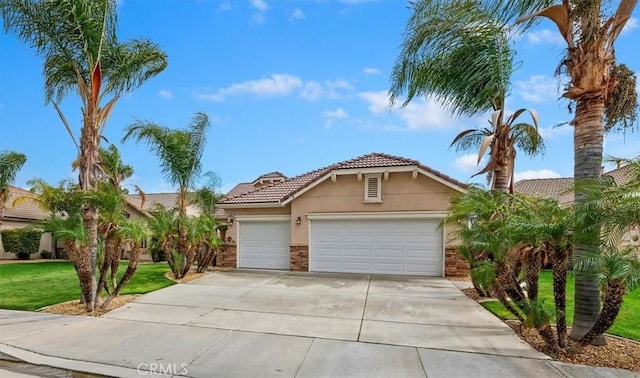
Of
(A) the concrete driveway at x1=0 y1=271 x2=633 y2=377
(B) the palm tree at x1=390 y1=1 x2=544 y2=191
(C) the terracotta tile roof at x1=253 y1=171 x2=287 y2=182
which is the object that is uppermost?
(B) the palm tree at x1=390 y1=1 x2=544 y2=191

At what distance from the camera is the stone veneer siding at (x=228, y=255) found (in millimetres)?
15070

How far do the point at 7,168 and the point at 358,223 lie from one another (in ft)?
66.3

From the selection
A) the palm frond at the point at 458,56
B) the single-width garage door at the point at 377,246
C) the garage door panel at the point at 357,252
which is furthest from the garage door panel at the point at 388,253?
the palm frond at the point at 458,56

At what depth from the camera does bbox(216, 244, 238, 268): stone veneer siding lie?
593 inches

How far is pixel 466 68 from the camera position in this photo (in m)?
7.89

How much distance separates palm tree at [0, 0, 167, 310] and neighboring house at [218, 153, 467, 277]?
7.52m

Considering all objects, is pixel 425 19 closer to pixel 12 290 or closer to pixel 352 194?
pixel 352 194

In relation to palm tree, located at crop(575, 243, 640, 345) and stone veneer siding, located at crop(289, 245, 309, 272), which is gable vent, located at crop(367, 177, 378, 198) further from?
palm tree, located at crop(575, 243, 640, 345)

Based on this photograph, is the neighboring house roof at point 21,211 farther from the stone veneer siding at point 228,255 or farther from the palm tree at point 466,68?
the palm tree at point 466,68

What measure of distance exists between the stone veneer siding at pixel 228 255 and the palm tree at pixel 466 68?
10.2 metres

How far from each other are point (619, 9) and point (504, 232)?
3918mm

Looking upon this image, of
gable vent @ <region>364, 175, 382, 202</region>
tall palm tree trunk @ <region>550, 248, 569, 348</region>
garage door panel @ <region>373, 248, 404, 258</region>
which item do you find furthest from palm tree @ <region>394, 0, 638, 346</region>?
gable vent @ <region>364, 175, 382, 202</region>

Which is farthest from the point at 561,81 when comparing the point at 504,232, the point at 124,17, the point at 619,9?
the point at 124,17

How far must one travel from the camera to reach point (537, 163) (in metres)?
10.5
